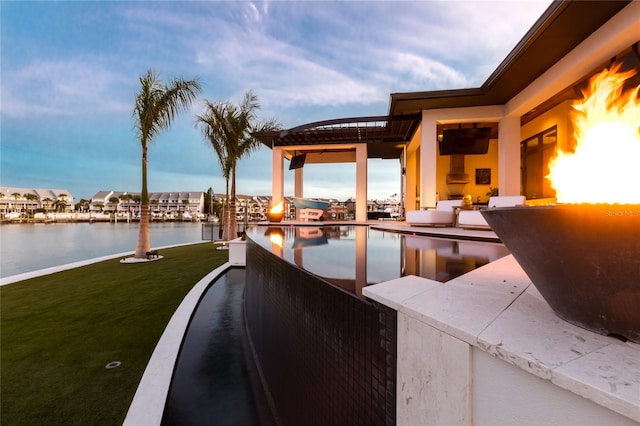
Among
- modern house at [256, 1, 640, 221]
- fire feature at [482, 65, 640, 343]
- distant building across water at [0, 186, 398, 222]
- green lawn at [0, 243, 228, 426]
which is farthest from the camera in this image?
distant building across water at [0, 186, 398, 222]

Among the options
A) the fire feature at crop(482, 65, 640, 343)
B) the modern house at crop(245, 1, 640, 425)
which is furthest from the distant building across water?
the fire feature at crop(482, 65, 640, 343)

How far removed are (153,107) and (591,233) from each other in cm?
1104

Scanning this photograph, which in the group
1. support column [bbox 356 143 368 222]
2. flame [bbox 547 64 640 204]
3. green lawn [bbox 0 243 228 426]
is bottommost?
green lawn [bbox 0 243 228 426]

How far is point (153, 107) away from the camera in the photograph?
29.6 ft

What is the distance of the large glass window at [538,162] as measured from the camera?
873cm

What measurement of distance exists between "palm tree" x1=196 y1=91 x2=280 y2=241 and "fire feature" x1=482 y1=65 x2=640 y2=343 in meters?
12.5

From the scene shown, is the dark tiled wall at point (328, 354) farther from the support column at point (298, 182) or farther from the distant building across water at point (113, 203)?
the distant building across water at point (113, 203)

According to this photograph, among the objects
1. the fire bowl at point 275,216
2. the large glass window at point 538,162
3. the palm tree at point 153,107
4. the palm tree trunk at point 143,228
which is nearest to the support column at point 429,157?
the large glass window at point 538,162

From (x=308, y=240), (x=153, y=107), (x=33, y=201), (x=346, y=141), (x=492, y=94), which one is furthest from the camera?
(x=33, y=201)

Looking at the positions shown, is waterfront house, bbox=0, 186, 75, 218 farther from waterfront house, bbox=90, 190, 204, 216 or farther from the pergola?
the pergola

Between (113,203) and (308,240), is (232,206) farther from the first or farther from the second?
(113,203)

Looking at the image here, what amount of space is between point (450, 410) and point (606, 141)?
4.25ft

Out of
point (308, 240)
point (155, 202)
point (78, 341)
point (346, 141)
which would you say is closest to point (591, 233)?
point (308, 240)

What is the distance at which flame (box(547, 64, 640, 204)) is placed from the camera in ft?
3.21
